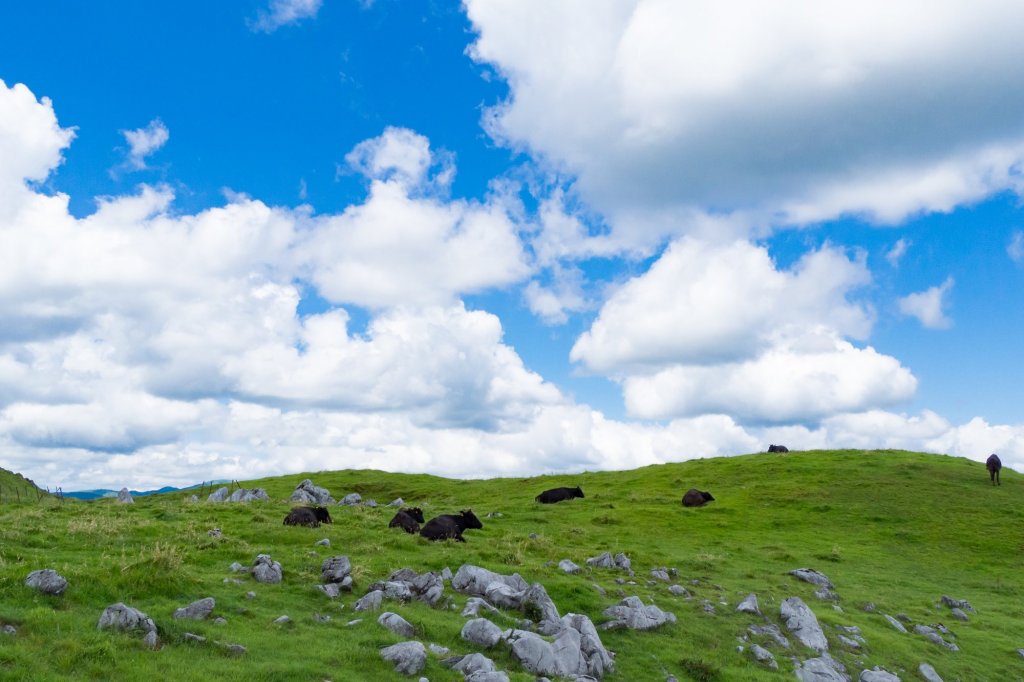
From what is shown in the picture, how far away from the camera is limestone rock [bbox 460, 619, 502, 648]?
1414cm

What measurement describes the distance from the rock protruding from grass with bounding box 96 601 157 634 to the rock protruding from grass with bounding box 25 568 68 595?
66.8 inches

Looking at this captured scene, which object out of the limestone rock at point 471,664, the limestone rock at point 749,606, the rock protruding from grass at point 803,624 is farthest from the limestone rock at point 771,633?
the limestone rock at point 471,664

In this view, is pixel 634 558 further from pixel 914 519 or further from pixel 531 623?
pixel 914 519

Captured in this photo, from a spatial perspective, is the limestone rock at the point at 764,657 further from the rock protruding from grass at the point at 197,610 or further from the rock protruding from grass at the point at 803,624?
the rock protruding from grass at the point at 197,610

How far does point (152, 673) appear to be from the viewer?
10531mm

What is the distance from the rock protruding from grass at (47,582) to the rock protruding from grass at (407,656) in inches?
255

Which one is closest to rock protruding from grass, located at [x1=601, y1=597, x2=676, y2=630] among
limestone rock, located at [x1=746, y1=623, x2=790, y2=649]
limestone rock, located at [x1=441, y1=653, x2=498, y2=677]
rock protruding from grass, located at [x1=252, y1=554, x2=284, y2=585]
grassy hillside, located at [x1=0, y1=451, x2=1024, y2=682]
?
grassy hillside, located at [x1=0, y1=451, x2=1024, y2=682]

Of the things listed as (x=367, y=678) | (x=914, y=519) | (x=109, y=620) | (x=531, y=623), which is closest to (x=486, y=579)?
(x=531, y=623)

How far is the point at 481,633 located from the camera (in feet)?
46.7

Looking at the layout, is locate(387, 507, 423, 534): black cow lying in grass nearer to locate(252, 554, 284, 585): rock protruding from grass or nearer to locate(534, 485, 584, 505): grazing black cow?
locate(252, 554, 284, 585): rock protruding from grass

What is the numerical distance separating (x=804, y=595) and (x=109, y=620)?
2303 cm

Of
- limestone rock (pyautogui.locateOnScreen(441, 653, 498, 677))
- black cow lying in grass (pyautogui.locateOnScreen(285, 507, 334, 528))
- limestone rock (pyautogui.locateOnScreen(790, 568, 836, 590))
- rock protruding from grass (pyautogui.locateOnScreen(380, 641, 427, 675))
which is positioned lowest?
limestone rock (pyautogui.locateOnScreen(790, 568, 836, 590))

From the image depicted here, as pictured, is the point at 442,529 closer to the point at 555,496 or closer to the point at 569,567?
the point at 569,567

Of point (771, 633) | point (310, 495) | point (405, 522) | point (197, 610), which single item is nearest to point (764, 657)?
point (771, 633)
